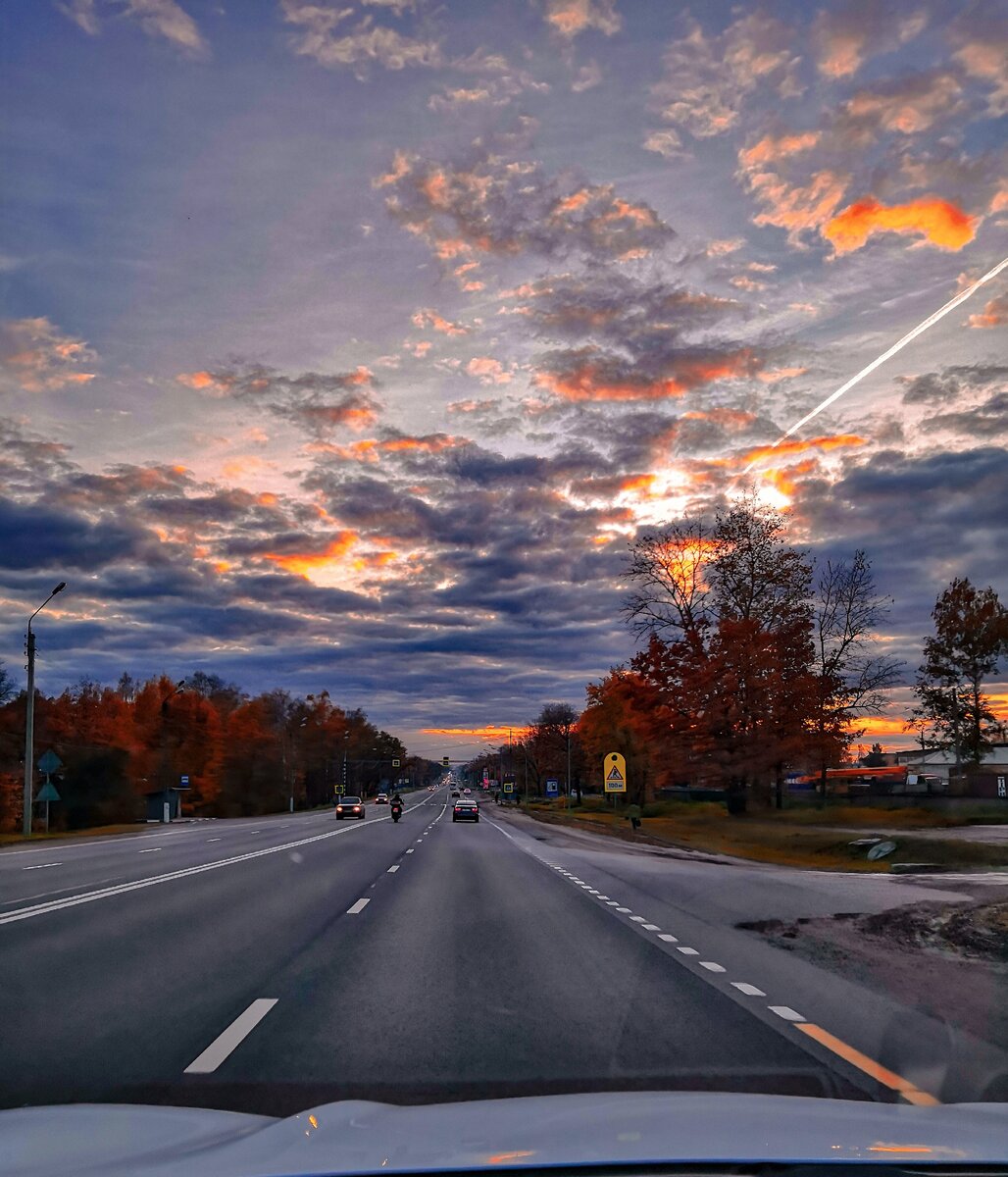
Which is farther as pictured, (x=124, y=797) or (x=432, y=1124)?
(x=124, y=797)

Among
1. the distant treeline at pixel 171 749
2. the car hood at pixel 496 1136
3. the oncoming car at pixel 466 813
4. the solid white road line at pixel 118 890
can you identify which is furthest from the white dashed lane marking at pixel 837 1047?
the distant treeline at pixel 171 749

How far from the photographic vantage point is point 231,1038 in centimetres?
762

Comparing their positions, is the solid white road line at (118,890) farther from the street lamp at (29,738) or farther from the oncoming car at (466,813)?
the oncoming car at (466,813)

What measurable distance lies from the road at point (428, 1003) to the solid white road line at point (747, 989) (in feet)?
0.20

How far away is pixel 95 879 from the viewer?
21.3m

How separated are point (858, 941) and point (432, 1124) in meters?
9.99

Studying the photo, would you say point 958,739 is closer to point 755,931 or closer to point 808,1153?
point 755,931

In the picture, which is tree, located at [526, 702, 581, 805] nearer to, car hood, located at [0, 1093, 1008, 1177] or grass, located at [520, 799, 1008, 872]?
grass, located at [520, 799, 1008, 872]

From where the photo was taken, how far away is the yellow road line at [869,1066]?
249 inches

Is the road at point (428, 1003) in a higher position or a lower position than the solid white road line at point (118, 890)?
lower

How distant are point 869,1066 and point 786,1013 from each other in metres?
1.78

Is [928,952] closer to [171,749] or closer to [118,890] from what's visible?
[118,890]

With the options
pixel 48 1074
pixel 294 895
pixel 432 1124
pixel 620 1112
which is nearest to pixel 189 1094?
pixel 48 1074

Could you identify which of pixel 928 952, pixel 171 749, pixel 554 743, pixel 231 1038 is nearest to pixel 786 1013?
pixel 231 1038
